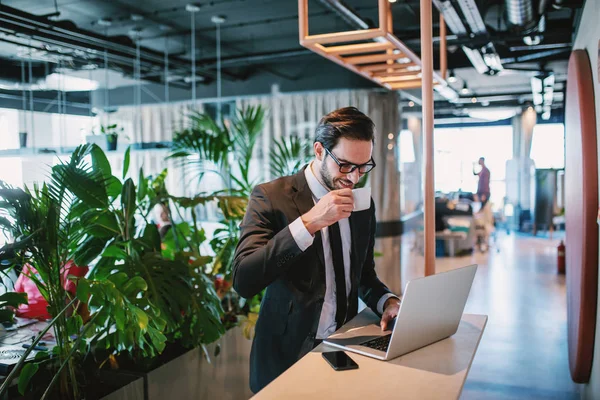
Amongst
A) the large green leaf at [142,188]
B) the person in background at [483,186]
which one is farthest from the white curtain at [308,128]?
the person in background at [483,186]

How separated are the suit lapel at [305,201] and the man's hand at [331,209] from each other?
21cm

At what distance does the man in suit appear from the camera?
6.07ft

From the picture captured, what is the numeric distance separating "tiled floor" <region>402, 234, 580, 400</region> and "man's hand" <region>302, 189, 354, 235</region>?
299 centimetres

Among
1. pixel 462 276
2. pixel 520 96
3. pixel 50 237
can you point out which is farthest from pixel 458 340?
pixel 520 96

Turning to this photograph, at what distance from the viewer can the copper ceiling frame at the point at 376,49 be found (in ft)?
9.83

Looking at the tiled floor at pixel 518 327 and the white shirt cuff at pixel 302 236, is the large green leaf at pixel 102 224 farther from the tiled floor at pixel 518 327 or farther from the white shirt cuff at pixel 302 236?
the tiled floor at pixel 518 327

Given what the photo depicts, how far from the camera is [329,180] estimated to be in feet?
6.47

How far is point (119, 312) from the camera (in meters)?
2.28

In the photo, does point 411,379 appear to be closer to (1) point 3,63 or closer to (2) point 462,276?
(2) point 462,276

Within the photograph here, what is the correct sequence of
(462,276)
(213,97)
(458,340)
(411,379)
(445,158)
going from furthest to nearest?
(445,158), (213,97), (458,340), (462,276), (411,379)

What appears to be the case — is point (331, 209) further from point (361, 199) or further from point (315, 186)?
point (315, 186)

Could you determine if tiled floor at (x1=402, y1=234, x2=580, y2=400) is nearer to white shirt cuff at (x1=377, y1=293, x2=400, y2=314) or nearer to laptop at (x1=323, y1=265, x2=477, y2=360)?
white shirt cuff at (x1=377, y1=293, x2=400, y2=314)

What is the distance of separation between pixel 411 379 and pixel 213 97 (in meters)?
7.75

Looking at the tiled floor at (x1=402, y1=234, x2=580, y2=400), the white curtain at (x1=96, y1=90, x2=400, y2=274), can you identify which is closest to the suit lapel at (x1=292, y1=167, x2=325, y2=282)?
the tiled floor at (x1=402, y1=234, x2=580, y2=400)
